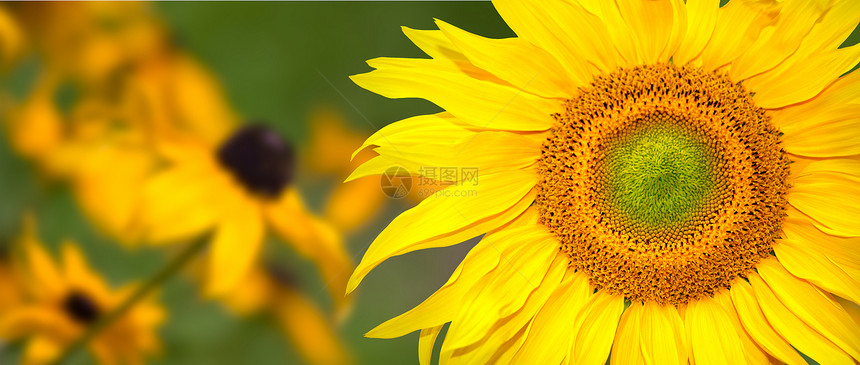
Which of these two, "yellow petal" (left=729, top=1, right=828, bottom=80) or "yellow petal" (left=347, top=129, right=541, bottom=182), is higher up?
"yellow petal" (left=729, top=1, right=828, bottom=80)

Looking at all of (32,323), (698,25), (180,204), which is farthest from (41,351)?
(698,25)

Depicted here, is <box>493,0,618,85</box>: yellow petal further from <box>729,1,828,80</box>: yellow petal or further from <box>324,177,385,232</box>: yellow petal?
<box>324,177,385,232</box>: yellow petal

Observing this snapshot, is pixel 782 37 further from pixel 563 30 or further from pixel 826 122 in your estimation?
pixel 563 30

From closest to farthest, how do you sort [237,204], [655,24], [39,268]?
[655,24]
[237,204]
[39,268]

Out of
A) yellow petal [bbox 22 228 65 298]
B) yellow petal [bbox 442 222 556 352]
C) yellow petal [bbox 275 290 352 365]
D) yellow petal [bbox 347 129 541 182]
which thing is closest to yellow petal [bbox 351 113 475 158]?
yellow petal [bbox 347 129 541 182]

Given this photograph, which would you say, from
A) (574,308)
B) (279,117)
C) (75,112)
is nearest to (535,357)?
(574,308)

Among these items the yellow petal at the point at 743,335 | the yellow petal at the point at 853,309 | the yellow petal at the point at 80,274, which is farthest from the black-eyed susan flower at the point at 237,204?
the yellow petal at the point at 853,309

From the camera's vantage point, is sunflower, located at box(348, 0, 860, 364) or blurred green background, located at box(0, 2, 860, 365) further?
blurred green background, located at box(0, 2, 860, 365)
